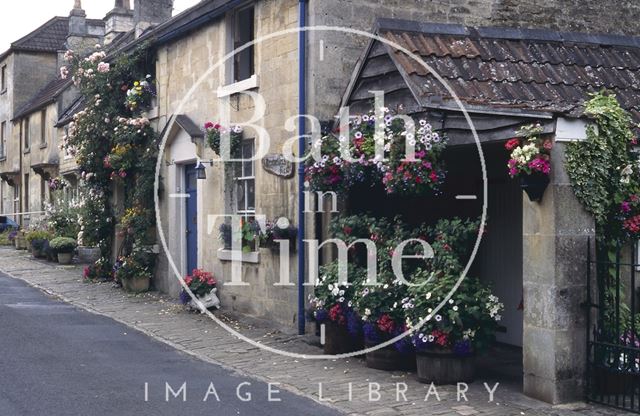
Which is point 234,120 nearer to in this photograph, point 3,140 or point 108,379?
point 108,379

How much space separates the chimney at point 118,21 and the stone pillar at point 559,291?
22.7 metres

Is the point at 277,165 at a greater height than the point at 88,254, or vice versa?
the point at 277,165

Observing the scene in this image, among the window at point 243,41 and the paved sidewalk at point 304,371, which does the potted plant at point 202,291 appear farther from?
the window at point 243,41

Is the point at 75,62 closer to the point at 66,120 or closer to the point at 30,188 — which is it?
the point at 66,120

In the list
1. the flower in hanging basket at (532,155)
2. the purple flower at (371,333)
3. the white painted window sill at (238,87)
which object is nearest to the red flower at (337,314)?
the purple flower at (371,333)

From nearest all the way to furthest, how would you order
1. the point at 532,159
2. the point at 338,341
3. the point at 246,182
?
the point at 532,159, the point at 338,341, the point at 246,182

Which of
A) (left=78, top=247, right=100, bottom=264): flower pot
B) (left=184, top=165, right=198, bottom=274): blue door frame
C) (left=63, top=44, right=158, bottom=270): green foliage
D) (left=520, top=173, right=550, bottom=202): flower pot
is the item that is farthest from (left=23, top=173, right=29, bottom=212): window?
(left=520, top=173, right=550, bottom=202): flower pot

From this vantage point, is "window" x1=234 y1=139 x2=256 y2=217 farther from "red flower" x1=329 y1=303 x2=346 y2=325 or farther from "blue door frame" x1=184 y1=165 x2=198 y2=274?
"red flower" x1=329 y1=303 x2=346 y2=325

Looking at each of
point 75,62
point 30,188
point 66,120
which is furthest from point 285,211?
point 30,188

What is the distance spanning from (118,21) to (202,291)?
56.0 feet

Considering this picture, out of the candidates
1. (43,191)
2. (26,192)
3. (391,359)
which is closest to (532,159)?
(391,359)

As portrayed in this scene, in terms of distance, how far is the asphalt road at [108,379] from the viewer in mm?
7332

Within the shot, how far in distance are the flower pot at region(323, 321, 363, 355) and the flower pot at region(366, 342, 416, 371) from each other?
2.16ft

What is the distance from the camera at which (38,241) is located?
939 inches
